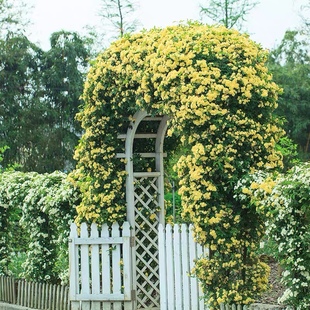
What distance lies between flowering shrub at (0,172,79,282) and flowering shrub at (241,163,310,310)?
3.73 meters

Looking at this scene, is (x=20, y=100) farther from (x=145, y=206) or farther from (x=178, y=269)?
(x=178, y=269)

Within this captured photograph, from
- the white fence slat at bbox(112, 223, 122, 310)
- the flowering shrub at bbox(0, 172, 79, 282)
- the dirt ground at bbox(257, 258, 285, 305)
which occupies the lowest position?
the dirt ground at bbox(257, 258, 285, 305)

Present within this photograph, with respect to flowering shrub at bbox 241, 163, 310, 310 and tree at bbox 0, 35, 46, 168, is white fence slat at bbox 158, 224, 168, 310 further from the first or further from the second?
tree at bbox 0, 35, 46, 168

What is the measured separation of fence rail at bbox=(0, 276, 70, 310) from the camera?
10.6 metres

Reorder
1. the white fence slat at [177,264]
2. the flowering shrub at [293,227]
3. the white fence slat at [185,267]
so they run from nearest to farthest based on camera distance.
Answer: the flowering shrub at [293,227] → the white fence slat at [185,267] → the white fence slat at [177,264]

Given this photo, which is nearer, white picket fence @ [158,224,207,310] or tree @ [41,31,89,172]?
white picket fence @ [158,224,207,310]

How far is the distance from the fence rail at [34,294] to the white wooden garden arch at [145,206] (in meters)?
1.07


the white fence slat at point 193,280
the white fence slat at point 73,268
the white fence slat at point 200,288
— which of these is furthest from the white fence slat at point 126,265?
the white fence slat at point 200,288

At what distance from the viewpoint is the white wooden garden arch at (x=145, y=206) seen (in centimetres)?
988

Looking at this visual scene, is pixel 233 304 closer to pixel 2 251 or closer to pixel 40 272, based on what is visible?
pixel 40 272

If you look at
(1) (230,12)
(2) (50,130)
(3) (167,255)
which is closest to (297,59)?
(1) (230,12)

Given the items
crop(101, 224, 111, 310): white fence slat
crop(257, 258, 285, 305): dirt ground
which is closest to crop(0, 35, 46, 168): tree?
crop(257, 258, 285, 305): dirt ground

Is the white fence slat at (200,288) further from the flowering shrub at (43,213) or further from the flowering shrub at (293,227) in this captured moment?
the flowering shrub at (43,213)

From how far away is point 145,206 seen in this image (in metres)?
10.1
